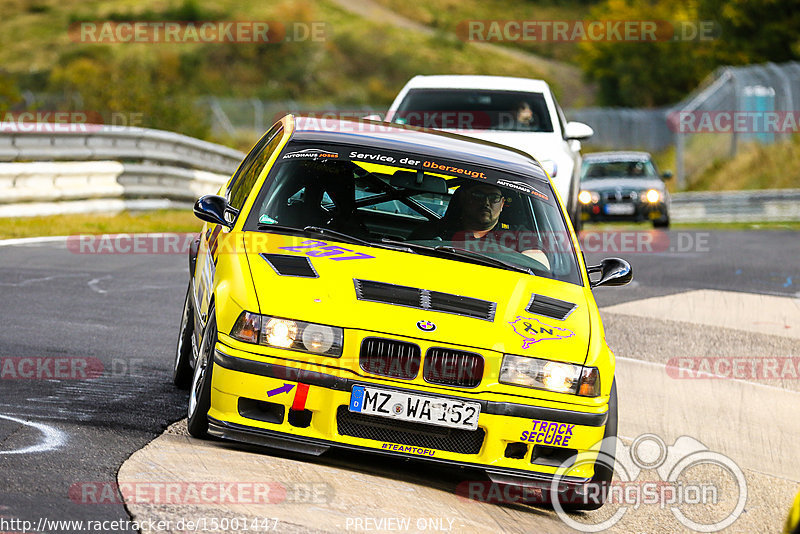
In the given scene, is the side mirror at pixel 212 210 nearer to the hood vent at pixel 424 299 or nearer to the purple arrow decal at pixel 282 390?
the hood vent at pixel 424 299

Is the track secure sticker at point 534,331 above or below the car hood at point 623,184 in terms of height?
below

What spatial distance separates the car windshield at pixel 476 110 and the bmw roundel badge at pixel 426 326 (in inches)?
306

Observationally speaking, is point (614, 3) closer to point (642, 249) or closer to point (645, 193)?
point (645, 193)

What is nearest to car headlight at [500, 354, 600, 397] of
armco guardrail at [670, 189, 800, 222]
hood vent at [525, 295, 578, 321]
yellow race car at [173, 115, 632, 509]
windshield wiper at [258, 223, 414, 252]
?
yellow race car at [173, 115, 632, 509]

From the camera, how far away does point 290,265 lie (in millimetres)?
5586

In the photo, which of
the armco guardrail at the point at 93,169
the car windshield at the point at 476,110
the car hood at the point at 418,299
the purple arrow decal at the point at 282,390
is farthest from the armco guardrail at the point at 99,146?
the purple arrow decal at the point at 282,390

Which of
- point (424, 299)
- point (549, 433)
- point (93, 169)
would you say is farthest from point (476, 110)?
point (549, 433)

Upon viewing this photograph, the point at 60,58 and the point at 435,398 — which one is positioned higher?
the point at 60,58

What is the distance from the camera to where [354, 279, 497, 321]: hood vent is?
17.4 feet

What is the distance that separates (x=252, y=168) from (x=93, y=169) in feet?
29.5

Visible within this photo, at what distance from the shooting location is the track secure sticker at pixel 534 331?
17.4 ft

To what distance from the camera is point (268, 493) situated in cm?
488

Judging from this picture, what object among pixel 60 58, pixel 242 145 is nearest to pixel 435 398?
pixel 242 145

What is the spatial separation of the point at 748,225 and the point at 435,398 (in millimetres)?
22501
